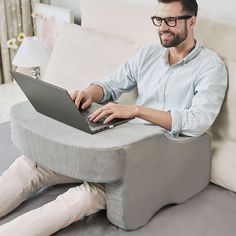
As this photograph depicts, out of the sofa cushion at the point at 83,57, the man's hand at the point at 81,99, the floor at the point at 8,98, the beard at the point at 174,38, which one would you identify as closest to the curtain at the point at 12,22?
the floor at the point at 8,98

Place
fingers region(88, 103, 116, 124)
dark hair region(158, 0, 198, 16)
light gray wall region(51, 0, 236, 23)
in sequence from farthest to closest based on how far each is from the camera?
light gray wall region(51, 0, 236, 23), dark hair region(158, 0, 198, 16), fingers region(88, 103, 116, 124)

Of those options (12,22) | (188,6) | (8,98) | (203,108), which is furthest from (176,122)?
(12,22)

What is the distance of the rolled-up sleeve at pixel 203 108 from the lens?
1577 mm

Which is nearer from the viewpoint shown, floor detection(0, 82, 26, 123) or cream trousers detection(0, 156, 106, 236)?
cream trousers detection(0, 156, 106, 236)

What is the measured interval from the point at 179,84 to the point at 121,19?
55cm

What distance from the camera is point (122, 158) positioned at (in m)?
1.40

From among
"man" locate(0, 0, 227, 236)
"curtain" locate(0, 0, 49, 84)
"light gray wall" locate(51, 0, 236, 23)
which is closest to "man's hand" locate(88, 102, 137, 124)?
"man" locate(0, 0, 227, 236)

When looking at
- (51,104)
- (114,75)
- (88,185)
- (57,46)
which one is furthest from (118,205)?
(57,46)

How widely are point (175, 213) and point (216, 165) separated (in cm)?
27

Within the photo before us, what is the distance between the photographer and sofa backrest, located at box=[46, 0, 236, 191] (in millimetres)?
1697

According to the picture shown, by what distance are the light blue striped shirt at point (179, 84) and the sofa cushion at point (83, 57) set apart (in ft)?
0.34

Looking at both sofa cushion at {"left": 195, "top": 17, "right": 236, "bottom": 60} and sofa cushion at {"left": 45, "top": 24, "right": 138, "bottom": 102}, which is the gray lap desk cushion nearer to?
sofa cushion at {"left": 195, "top": 17, "right": 236, "bottom": 60}

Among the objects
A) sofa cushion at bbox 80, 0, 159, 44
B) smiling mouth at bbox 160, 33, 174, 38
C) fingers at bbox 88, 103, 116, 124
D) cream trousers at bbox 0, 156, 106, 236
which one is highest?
smiling mouth at bbox 160, 33, 174, 38

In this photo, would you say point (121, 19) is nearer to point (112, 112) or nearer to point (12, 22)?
point (112, 112)
